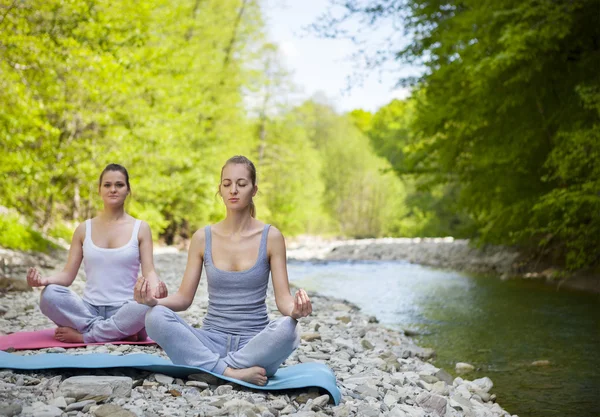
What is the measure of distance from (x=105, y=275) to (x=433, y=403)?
2.70 metres

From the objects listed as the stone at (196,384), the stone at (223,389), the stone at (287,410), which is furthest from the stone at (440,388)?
the stone at (196,384)

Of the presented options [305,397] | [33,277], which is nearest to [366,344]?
[305,397]

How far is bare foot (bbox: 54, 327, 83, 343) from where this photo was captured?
4840 millimetres

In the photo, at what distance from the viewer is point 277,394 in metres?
3.68

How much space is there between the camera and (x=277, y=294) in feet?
12.2

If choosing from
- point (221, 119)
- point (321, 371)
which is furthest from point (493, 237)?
point (221, 119)

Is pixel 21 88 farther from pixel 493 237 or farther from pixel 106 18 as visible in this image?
pixel 493 237

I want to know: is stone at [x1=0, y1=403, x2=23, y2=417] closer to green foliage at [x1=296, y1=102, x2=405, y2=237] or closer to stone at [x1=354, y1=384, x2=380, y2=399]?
stone at [x1=354, y1=384, x2=380, y2=399]

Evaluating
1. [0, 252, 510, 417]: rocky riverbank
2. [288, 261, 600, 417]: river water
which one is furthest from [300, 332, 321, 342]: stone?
[288, 261, 600, 417]: river water

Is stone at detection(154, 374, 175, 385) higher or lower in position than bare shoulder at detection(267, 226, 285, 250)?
lower

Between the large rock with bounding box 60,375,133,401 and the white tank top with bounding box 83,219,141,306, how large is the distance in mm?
1553

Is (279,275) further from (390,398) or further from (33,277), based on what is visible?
(33,277)

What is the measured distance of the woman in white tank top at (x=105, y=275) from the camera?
4.83 meters

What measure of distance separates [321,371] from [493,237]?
1148cm
